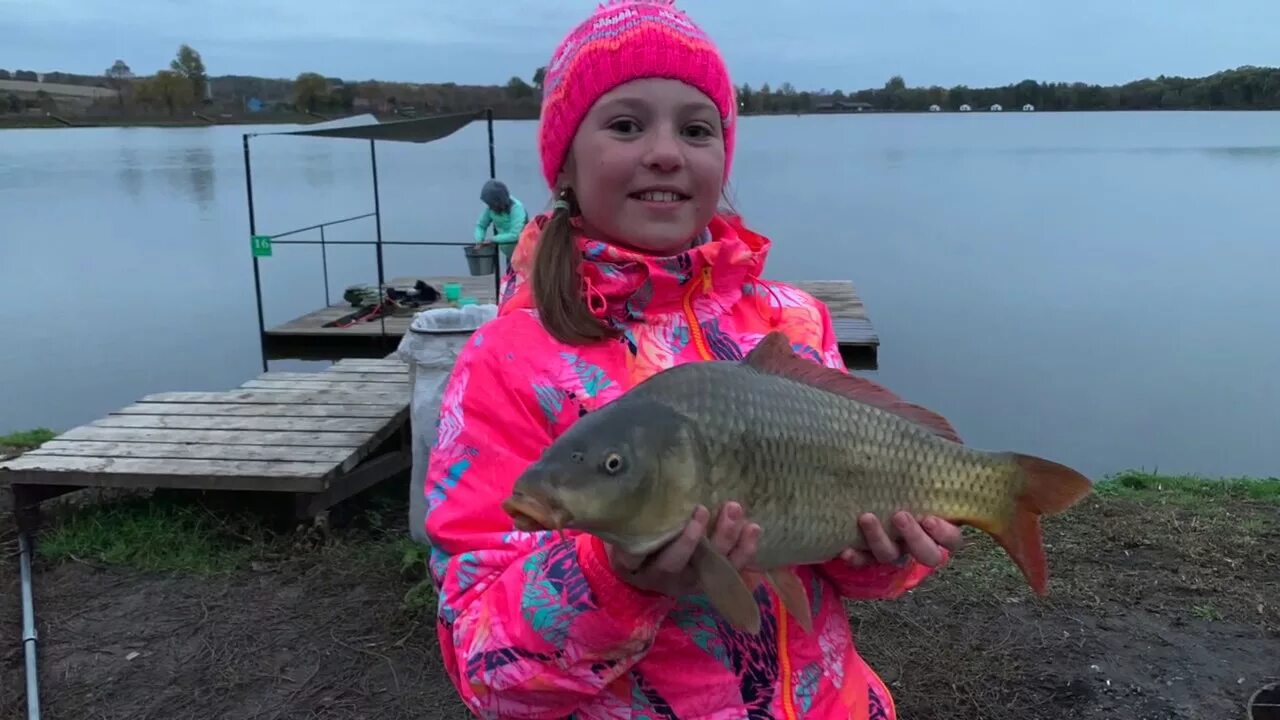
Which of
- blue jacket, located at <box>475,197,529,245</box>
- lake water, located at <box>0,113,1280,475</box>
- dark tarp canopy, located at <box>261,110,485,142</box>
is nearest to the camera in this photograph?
dark tarp canopy, located at <box>261,110,485,142</box>

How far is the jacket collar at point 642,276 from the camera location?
5.68 feet

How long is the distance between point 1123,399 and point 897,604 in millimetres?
6636

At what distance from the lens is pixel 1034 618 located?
4.01 meters

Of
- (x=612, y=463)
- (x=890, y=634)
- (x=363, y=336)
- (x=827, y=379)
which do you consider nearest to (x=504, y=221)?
(x=363, y=336)

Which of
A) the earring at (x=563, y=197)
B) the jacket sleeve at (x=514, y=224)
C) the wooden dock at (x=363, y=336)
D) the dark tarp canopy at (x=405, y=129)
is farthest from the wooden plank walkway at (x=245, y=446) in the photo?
the wooden dock at (x=363, y=336)

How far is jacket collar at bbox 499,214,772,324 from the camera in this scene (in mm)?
1731

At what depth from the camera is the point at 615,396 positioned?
5.45ft

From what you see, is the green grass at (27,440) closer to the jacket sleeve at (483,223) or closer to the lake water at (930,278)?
the lake water at (930,278)

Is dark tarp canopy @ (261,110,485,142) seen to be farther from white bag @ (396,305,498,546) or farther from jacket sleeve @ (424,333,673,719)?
jacket sleeve @ (424,333,673,719)

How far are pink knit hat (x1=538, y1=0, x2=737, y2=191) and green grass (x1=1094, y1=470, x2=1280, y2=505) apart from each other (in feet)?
14.7

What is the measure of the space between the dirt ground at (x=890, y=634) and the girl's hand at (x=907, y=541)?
2165 mm

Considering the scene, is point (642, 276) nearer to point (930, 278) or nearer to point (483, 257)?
point (483, 257)

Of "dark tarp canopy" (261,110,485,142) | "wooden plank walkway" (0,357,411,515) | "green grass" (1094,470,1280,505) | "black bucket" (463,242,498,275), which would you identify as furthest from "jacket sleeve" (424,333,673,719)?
"black bucket" (463,242,498,275)

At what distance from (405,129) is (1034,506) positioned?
280 inches
